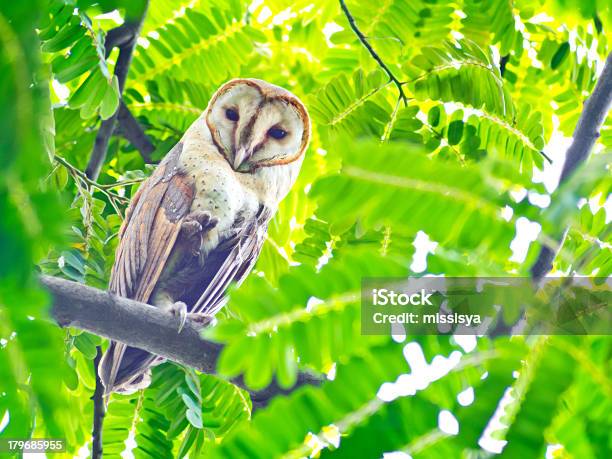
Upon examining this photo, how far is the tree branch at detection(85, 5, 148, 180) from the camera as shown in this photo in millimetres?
2473

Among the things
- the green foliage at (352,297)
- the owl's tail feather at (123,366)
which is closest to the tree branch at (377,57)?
the green foliage at (352,297)

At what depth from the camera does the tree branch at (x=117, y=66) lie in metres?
2.47

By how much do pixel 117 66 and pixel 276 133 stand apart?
537 mm

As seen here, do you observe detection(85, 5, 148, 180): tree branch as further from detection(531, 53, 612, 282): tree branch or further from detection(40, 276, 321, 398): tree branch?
detection(531, 53, 612, 282): tree branch

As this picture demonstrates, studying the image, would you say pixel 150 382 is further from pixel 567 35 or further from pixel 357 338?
pixel 567 35

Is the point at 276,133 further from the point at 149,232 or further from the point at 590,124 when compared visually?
the point at 590,124

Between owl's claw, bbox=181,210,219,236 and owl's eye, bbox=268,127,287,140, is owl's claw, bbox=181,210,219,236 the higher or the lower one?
the lower one

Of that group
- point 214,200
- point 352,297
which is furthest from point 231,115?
point 352,297

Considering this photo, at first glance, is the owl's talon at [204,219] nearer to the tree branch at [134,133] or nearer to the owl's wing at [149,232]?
the owl's wing at [149,232]

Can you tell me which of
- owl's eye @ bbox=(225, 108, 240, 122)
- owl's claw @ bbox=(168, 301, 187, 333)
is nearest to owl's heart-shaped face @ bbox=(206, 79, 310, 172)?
owl's eye @ bbox=(225, 108, 240, 122)

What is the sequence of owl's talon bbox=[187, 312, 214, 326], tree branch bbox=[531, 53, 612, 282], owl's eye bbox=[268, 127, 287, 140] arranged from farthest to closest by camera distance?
owl's eye bbox=[268, 127, 287, 140] < owl's talon bbox=[187, 312, 214, 326] < tree branch bbox=[531, 53, 612, 282]

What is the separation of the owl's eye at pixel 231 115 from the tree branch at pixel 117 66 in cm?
33

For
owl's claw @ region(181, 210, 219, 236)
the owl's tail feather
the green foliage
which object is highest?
the green foliage

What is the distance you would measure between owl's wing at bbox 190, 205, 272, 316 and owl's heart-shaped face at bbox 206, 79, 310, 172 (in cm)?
17
